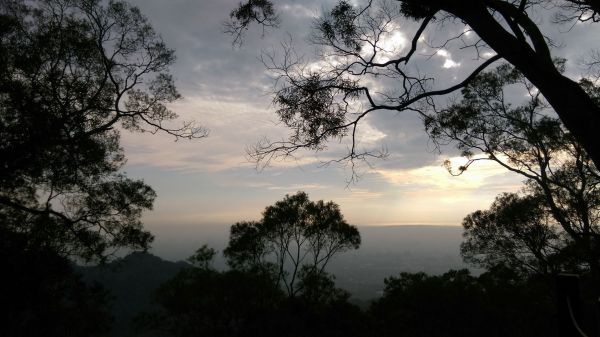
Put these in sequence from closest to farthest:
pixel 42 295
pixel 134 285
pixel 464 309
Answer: pixel 42 295, pixel 464 309, pixel 134 285

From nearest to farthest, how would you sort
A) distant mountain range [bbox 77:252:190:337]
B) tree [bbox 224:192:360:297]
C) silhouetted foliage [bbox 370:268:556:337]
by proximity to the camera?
silhouetted foliage [bbox 370:268:556:337]
tree [bbox 224:192:360:297]
distant mountain range [bbox 77:252:190:337]

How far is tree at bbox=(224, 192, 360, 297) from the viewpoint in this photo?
67.6 ft

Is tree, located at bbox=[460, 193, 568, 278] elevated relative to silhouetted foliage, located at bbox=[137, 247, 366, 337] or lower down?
elevated

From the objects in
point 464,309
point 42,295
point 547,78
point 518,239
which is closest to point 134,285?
point 464,309

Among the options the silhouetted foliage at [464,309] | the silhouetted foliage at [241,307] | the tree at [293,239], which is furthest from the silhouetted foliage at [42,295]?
the silhouetted foliage at [464,309]

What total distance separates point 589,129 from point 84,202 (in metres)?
11.5

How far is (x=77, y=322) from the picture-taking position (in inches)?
409

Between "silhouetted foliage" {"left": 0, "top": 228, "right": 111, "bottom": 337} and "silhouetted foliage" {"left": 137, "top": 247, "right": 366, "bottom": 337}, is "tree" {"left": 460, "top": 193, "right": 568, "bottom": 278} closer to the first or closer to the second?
"silhouetted foliage" {"left": 137, "top": 247, "right": 366, "bottom": 337}

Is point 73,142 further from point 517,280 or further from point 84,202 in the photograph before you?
point 517,280

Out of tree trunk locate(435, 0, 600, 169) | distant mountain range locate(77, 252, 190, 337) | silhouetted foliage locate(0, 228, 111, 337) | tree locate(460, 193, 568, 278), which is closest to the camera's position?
tree trunk locate(435, 0, 600, 169)

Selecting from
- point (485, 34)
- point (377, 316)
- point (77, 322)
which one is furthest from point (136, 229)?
point (377, 316)

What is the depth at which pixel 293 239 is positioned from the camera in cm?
2162

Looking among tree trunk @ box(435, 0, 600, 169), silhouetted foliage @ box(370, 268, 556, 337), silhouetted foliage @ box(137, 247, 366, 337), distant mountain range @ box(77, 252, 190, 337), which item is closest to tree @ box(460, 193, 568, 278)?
silhouetted foliage @ box(370, 268, 556, 337)

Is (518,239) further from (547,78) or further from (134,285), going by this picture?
(134,285)
